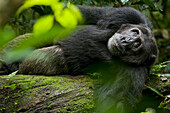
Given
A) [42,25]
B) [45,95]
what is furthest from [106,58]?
[42,25]

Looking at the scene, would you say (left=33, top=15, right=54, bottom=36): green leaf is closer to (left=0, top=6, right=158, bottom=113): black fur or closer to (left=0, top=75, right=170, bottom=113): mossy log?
(left=0, top=75, right=170, bottom=113): mossy log

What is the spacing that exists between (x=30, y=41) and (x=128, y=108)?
270 centimetres

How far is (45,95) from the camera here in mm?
2877

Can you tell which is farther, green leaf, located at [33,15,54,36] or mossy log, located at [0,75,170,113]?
mossy log, located at [0,75,170,113]

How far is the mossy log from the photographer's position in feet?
8.82

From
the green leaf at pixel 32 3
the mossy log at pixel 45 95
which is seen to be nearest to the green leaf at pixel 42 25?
the green leaf at pixel 32 3

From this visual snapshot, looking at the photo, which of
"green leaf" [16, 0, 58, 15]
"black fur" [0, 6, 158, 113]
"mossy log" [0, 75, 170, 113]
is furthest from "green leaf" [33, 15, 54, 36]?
"black fur" [0, 6, 158, 113]

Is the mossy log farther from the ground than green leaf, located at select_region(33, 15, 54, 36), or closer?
closer

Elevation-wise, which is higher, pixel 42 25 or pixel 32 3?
pixel 32 3

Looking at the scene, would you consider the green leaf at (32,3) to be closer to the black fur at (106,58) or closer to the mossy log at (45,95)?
the mossy log at (45,95)

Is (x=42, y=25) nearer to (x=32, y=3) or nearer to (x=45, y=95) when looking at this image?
(x=32, y=3)

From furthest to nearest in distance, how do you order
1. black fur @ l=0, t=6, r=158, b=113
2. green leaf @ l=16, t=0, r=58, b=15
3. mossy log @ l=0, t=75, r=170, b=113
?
black fur @ l=0, t=6, r=158, b=113
mossy log @ l=0, t=75, r=170, b=113
green leaf @ l=16, t=0, r=58, b=15

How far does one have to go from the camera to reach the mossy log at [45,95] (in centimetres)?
269

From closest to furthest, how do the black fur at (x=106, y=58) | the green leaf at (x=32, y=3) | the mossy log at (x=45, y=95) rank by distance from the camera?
the green leaf at (x=32, y=3), the mossy log at (x=45, y=95), the black fur at (x=106, y=58)
